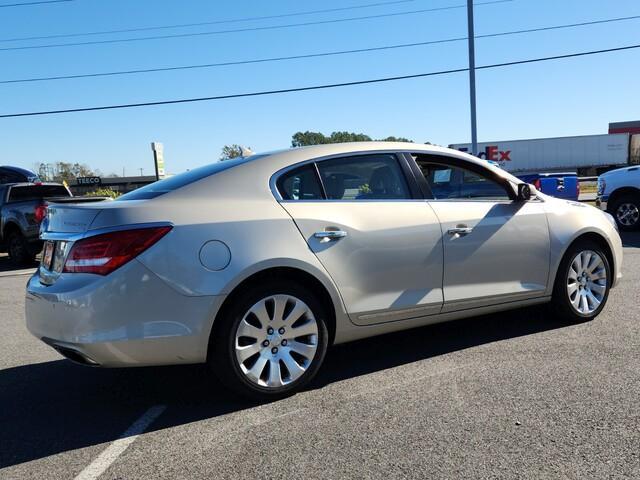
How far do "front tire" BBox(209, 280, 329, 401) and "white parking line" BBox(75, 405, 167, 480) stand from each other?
49cm

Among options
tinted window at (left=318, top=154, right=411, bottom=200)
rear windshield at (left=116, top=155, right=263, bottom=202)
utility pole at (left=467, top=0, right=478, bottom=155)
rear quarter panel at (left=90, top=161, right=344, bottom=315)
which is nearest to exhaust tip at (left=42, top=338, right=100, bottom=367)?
rear quarter panel at (left=90, top=161, right=344, bottom=315)

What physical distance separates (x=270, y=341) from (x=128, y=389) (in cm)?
A: 119

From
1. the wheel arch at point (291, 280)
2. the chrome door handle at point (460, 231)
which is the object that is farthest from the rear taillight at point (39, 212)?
the chrome door handle at point (460, 231)

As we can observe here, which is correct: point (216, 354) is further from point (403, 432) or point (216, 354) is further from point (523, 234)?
point (523, 234)

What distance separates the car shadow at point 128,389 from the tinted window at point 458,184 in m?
1.21

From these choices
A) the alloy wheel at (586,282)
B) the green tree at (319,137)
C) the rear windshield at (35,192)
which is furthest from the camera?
the green tree at (319,137)

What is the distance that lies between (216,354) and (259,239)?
0.75 meters

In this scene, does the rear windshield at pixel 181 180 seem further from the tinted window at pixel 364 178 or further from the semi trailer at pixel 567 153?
the semi trailer at pixel 567 153

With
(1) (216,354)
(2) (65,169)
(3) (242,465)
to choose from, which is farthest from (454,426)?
(2) (65,169)

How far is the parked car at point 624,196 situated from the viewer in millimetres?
11992

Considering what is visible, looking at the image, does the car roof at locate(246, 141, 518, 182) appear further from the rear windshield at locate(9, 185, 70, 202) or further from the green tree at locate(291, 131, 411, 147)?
the green tree at locate(291, 131, 411, 147)

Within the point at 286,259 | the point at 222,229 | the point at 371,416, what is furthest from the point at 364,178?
the point at 371,416

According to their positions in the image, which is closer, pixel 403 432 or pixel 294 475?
pixel 294 475

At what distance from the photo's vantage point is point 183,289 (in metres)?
3.23
